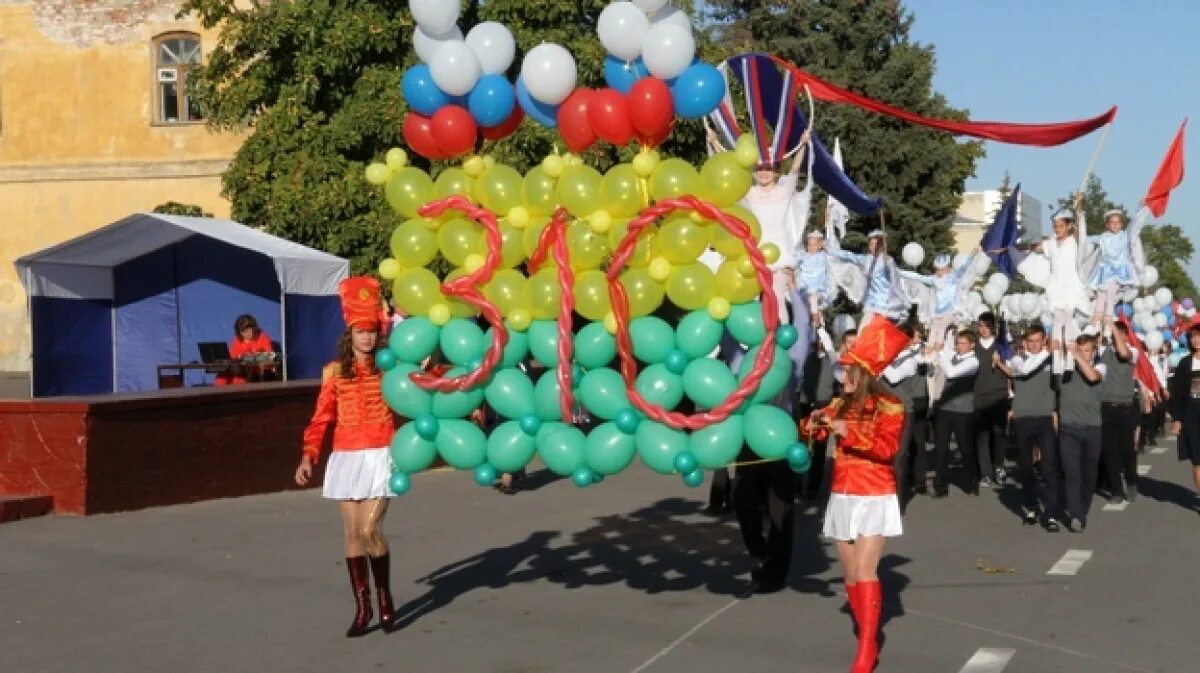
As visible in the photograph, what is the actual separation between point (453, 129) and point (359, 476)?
6.58ft

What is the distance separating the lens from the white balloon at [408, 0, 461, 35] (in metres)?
9.00

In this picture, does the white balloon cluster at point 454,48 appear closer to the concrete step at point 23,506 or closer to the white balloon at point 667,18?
A: the white balloon at point 667,18

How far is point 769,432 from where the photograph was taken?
26.6 ft

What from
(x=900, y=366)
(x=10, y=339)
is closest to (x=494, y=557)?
(x=900, y=366)

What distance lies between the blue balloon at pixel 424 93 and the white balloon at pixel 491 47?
29 cm

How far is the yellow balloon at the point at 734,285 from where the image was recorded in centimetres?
828

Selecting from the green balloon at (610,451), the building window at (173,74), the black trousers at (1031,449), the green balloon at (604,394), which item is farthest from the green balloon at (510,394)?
the building window at (173,74)

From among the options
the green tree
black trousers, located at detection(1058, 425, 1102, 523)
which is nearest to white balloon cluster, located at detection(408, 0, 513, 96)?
black trousers, located at detection(1058, 425, 1102, 523)

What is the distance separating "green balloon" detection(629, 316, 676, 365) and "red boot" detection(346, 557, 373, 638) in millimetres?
1927

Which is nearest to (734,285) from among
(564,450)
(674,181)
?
(674,181)

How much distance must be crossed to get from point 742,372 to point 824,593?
2.41m

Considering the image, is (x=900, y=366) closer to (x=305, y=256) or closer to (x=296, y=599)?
(x=296, y=599)

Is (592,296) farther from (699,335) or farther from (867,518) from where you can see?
(867,518)

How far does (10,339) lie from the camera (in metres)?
38.0
